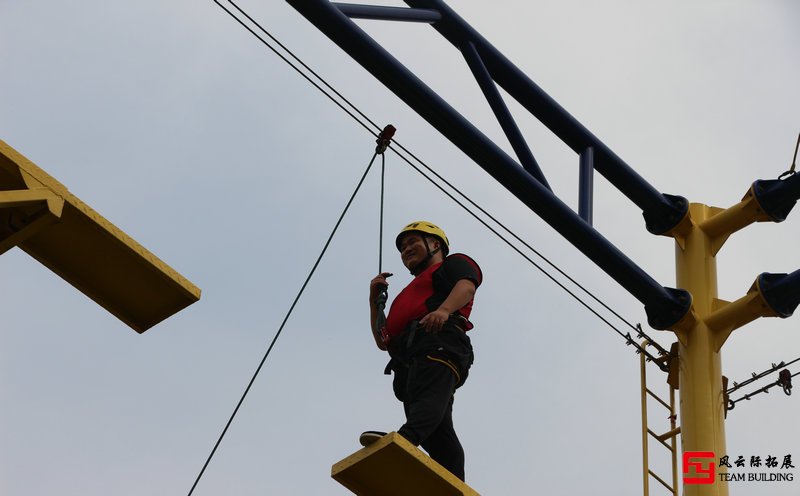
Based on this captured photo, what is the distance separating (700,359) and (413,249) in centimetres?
241

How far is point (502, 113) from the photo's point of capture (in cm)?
839

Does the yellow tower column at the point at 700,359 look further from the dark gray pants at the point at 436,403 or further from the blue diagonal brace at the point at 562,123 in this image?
the dark gray pants at the point at 436,403

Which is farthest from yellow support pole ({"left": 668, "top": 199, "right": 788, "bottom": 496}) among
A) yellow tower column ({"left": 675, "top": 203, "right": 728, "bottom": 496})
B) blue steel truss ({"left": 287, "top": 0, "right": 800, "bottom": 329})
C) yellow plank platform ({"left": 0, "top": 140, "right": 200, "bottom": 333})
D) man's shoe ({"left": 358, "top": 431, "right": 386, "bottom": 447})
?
yellow plank platform ({"left": 0, "top": 140, "right": 200, "bottom": 333})

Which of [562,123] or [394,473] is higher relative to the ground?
[562,123]

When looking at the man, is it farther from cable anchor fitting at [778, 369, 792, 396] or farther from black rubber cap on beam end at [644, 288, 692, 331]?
cable anchor fitting at [778, 369, 792, 396]

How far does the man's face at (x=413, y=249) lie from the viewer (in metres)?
7.74

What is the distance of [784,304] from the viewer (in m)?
9.01

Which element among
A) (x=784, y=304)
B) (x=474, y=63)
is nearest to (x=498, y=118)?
(x=474, y=63)

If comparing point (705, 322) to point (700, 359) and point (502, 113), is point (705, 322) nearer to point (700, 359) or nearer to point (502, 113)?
point (700, 359)

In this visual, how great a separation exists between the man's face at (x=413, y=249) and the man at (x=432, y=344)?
0.49 ft

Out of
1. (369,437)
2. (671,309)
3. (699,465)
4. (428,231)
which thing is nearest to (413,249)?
(428,231)

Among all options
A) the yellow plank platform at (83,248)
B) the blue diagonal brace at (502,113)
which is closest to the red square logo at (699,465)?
the blue diagonal brace at (502,113)

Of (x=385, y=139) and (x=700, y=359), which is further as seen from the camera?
(x=700, y=359)

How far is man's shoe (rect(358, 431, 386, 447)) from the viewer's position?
6.37 meters
